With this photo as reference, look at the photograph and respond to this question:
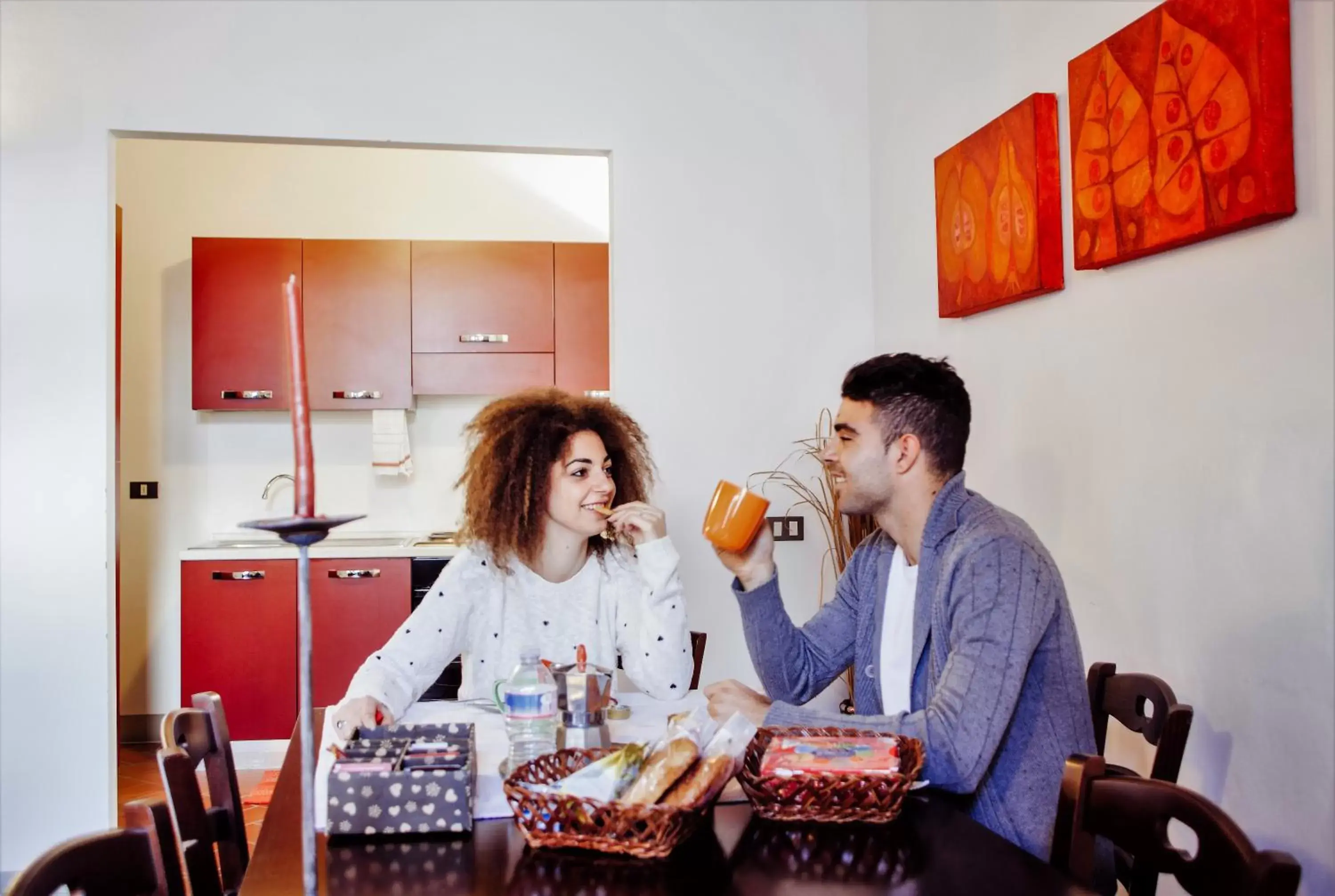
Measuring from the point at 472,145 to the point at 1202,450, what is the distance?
90.1 inches

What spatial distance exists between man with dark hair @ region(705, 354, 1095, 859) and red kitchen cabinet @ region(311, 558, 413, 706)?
102 inches

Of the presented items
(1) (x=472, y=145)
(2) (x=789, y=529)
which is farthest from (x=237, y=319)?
(2) (x=789, y=529)

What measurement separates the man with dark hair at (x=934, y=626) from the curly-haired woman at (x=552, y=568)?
0.82 ft

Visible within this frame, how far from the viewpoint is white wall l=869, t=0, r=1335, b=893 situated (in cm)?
152

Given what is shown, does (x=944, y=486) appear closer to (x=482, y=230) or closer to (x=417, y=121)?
(x=417, y=121)

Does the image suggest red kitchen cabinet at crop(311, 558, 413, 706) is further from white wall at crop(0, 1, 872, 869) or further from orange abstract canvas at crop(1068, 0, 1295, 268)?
orange abstract canvas at crop(1068, 0, 1295, 268)

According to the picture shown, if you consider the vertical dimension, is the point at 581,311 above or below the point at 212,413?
above

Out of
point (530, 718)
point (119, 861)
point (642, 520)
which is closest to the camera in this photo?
point (119, 861)

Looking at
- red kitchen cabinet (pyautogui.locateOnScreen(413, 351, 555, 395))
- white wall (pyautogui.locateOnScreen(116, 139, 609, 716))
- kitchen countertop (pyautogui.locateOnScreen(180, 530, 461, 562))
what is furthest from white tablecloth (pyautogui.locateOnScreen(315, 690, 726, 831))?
white wall (pyautogui.locateOnScreen(116, 139, 609, 716))

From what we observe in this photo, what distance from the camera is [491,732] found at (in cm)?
157

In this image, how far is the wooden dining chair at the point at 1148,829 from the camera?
3.12 ft

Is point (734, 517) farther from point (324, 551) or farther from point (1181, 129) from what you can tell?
point (324, 551)

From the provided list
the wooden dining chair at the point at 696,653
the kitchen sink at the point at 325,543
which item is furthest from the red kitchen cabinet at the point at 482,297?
the wooden dining chair at the point at 696,653

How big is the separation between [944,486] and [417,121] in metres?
2.18
